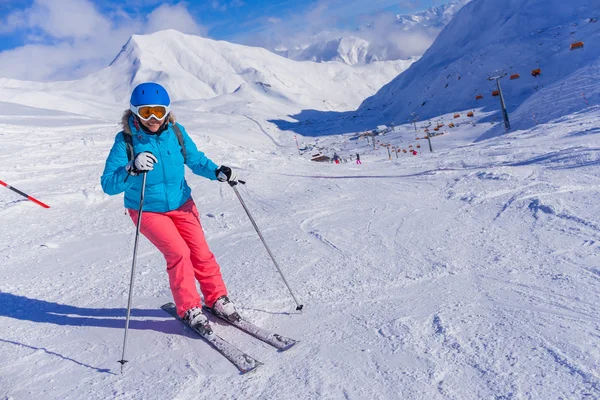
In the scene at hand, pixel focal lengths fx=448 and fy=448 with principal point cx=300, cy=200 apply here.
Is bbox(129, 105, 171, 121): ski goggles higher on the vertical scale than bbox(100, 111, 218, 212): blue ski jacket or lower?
higher

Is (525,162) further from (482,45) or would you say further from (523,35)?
(482,45)

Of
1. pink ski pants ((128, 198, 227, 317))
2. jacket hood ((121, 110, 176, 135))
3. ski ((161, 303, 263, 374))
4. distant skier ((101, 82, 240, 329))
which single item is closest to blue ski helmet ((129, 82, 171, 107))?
distant skier ((101, 82, 240, 329))

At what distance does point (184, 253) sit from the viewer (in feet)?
12.7

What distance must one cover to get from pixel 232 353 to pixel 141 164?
162 centimetres

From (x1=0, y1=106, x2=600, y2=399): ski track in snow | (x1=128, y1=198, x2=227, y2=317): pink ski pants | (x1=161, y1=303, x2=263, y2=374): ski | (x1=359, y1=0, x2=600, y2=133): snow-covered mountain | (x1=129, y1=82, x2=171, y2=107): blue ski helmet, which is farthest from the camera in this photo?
(x1=359, y1=0, x2=600, y2=133): snow-covered mountain

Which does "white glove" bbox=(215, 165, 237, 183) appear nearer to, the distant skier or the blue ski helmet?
the distant skier

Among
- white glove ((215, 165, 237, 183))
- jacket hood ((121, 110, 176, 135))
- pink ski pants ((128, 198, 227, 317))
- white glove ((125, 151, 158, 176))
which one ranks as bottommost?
pink ski pants ((128, 198, 227, 317))

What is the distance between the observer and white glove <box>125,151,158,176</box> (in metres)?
3.53

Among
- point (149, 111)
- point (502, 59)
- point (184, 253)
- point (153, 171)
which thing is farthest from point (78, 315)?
point (502, 59)

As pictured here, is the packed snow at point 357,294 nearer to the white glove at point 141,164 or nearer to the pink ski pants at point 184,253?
the pink ski pants at point 184,253

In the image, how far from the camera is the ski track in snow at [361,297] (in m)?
2.88

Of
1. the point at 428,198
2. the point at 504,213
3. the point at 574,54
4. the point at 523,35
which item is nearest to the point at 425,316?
Result: the point at 504,213

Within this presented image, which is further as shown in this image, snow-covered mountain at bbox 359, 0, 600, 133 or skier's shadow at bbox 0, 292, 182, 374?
snow-covered mountain at bbox 359, 0, 600, 133

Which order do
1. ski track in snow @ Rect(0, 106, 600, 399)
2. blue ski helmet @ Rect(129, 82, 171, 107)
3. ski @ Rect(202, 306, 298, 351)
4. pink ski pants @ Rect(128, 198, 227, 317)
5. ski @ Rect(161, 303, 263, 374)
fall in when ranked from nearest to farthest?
ski track in snow @ Rect(0, 106, 600, 399) → ski @ Rect(161, 303, 263, 374) → ski @ Rect(202, 306, 298, 351) → blue ski helmet @ Rect(129, 82, 171, 107) → pink ski pants @ Rect(128, 198, 227, 317)
